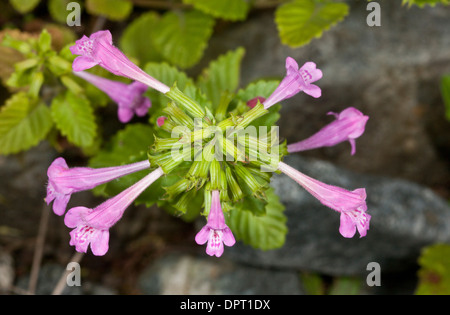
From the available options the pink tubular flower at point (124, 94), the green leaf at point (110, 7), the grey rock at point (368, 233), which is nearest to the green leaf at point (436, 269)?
the grey rock at point (368, 233)

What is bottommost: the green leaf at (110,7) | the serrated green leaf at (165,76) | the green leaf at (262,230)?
the green leaf at (262,230)

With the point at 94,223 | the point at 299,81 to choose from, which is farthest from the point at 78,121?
the point at 299,81

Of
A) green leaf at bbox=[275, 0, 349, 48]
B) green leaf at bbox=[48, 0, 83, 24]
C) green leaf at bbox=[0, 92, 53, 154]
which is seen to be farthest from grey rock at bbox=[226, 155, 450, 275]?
green leaf at bbox=[48, 0, 83, 24]

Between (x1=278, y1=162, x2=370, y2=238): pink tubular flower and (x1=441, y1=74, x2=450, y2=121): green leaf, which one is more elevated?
(x1=441, y1=74, x2=450, y2=121): green leaf

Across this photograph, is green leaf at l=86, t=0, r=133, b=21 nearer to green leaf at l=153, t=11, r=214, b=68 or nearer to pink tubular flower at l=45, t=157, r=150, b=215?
green leaf at l=153, t=11, r=214, b=68

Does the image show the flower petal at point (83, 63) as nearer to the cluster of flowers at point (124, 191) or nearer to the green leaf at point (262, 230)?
the cluster of flowers at point (124, 191)

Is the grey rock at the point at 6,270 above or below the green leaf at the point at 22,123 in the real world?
below
